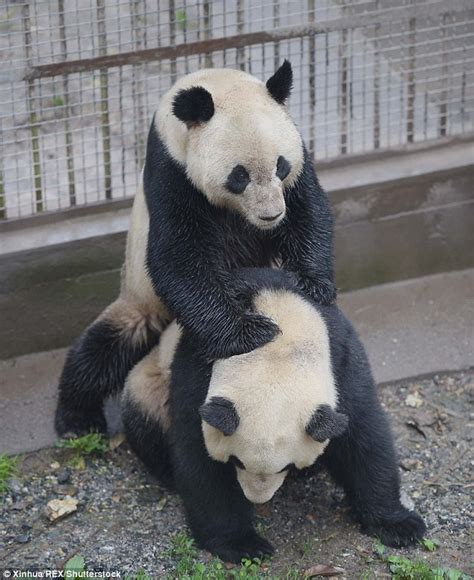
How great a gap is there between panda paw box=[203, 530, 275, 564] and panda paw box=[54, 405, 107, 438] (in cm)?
132

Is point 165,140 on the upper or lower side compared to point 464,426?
upper

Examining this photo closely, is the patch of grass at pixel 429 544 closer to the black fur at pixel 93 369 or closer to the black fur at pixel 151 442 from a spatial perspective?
the black fur at pixel 151 442

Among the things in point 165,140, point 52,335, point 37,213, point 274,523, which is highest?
point 165,140

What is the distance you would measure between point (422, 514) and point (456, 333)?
1850 millimetres

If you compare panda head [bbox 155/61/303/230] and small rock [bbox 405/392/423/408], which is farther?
small rock [bbox 405/392/423/408]

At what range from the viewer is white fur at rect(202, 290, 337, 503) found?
229 inches

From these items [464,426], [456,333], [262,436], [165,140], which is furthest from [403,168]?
[262,436]

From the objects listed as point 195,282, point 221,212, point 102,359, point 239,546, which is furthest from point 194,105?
point 239,546

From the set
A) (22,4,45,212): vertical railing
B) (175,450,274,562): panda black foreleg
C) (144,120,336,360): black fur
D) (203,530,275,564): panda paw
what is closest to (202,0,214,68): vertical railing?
(22,4,45,212): vertical railing

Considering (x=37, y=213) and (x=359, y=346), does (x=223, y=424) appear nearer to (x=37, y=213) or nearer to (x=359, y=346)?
(x=359, y=346)

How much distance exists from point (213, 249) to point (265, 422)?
121cm

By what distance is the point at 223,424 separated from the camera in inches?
226

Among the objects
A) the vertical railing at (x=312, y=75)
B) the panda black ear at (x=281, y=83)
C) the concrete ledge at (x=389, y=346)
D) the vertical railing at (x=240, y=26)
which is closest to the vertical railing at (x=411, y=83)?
the vertical railing at (x=312, y=75)

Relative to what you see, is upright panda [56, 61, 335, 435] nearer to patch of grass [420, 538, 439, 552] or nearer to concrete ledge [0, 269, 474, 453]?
concrete ledge [0, 269, 474, 453]
